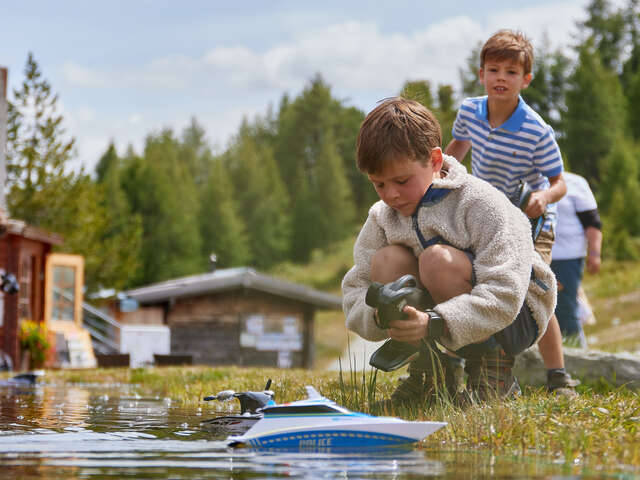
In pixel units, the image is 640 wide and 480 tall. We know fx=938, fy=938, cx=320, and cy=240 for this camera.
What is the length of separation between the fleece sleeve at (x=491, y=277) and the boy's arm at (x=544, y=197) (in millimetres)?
607

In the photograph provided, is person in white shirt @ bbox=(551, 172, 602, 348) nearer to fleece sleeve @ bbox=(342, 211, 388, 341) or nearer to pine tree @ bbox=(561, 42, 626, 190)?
fleece sleeve @ bbox=(342, 211, 388, 341)

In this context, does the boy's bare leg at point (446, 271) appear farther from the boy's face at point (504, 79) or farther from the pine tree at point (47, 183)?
the pine tree at point (47, 183)

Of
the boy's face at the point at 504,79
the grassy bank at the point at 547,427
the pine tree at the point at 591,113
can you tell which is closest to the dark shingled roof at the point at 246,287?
the boy's face at the point at 504,79

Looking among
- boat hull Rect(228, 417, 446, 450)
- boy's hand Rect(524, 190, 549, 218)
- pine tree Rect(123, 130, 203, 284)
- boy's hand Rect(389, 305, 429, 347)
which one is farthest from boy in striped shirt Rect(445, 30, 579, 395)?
pine tree Rect(123, 130, 203, 284)

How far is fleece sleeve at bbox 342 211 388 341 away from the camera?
152 inches

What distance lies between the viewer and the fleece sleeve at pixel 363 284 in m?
3.87

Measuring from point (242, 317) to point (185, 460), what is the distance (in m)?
26.3

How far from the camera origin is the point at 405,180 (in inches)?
147

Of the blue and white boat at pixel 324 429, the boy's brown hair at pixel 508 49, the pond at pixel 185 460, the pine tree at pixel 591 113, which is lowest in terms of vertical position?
→ the pond at pixel 185 460

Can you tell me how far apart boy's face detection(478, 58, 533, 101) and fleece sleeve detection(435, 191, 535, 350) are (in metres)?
1.12

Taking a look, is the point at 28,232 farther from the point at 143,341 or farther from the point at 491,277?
the point at 491,277

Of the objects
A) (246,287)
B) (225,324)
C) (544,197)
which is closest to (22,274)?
(246,287)

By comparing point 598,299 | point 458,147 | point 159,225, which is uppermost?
point 159,225

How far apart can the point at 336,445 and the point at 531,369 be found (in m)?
3.43
